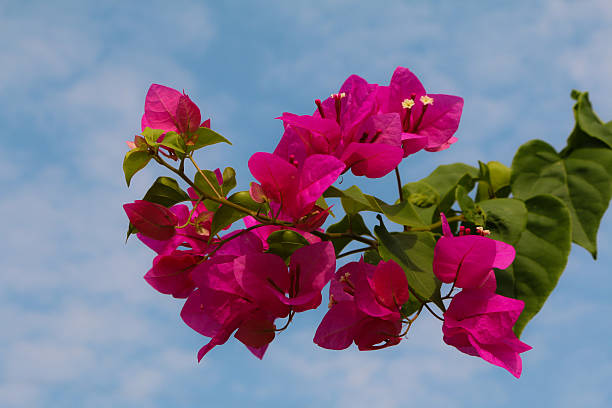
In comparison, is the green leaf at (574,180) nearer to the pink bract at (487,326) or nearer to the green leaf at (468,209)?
the green leaf at (468,209)

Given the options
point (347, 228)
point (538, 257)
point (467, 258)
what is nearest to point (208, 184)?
point (347, 228)

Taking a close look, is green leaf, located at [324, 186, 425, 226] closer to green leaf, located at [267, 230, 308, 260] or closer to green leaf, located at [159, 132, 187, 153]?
green leaf, located at [267, 230, 308, 260]

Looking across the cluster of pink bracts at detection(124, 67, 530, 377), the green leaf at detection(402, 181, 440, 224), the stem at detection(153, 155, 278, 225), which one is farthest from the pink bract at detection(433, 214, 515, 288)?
the green leaf at detection(402, 181, 440, 224)

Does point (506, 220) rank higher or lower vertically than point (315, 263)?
higher

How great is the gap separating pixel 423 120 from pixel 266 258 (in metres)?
0.36

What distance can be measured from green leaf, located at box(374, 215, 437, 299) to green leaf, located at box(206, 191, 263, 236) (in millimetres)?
188

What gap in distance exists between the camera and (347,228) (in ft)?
3.22

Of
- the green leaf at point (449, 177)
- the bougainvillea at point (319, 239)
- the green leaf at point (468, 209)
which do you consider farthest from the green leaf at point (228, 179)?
the green leaf at point (449, 177)

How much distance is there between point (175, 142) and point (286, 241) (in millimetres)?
204

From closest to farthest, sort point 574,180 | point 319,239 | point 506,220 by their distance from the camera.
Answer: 1. point 319,239
2. point 506,220
3. point 574,180

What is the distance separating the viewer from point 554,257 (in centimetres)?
111

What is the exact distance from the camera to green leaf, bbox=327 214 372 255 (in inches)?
35.7

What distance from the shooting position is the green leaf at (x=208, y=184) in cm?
83

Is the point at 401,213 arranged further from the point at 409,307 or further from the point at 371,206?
the point at 409,307
